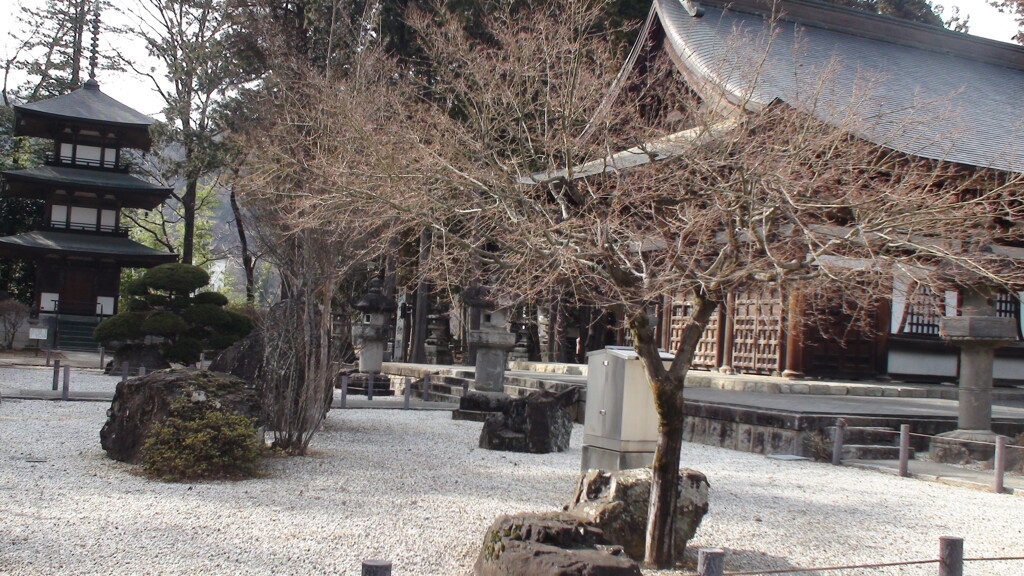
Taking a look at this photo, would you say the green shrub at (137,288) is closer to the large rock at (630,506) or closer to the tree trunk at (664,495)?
the large rock at (630,506)

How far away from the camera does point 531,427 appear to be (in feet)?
32.9

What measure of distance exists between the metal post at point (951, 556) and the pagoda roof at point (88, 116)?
2968 centimetres

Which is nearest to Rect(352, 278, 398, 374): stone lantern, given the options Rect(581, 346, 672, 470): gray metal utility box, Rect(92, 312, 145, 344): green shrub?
Rect(92, 312, 145, 344): green shrub

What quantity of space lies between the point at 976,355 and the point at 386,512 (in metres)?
7.34

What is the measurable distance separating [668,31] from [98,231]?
22.9 m

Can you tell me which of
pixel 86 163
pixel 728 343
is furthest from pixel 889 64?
pixel 86 163

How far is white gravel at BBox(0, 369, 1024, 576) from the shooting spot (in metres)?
5.09

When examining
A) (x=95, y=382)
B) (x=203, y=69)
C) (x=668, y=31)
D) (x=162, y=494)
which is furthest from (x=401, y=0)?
(x=162, y=494)

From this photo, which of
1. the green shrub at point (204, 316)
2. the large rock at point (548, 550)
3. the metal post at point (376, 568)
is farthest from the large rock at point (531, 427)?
the green shrub at point (204, 316)

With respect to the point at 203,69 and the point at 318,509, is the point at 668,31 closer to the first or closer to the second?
the point at 318,509

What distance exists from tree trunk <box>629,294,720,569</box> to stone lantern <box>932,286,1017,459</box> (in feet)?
19.2

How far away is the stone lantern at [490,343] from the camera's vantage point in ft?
48.8

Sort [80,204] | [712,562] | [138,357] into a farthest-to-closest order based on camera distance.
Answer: [80,204] → [138,357] → [712,562]

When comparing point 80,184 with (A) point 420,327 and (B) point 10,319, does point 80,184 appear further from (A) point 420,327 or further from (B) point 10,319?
(A) point 420,327
